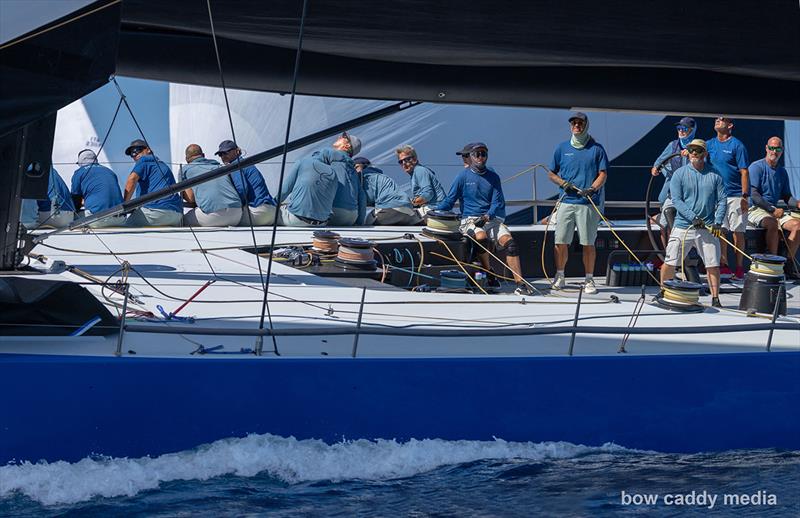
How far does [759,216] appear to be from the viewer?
7.67 meters

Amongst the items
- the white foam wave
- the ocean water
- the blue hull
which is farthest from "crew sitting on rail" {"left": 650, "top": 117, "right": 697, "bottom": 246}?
the white foam wave

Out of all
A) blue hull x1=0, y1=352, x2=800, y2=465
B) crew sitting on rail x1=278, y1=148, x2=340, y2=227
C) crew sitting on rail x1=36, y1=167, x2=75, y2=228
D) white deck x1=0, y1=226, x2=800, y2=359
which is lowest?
blue hull x1=0, y1=352, x2=800, y2=465

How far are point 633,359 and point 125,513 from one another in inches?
78.8

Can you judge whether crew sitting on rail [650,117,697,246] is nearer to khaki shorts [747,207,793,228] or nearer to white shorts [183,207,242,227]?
khaki shorts [747,207,793,228]

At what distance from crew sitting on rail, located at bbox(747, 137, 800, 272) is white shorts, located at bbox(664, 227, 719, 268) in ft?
5.34

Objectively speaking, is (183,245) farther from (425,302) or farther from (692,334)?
(692,334)

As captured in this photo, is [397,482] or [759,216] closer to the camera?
[397,482]

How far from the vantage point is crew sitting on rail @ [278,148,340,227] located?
698 cm

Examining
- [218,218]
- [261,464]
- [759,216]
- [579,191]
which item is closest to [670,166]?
[759,216]

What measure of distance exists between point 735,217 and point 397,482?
4187 millimetres

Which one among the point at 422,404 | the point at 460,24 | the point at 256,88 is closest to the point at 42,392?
the point at 422,404

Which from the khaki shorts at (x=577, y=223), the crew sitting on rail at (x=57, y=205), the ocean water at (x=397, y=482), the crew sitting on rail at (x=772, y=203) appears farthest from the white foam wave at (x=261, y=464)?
the crew sitting on rail at (x=772, y=203)

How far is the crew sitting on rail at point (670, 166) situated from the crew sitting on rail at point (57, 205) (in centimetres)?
377

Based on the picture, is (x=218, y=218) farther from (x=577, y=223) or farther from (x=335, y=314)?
(x=335, y=314)
